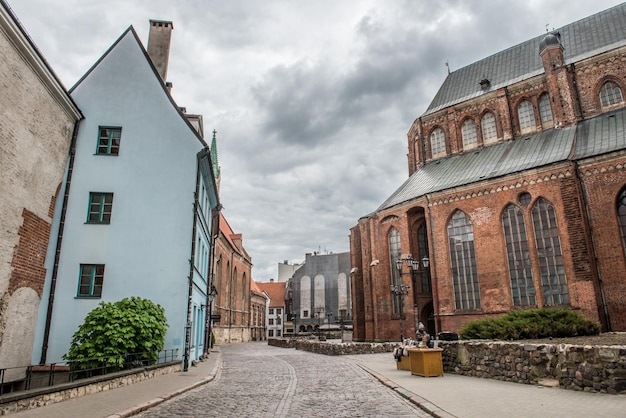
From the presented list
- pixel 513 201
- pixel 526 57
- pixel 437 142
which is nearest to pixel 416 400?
pixel 513 201

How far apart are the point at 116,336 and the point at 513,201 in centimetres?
2365

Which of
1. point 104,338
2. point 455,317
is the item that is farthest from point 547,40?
point 104,338

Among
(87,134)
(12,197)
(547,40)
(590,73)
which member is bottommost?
(12,197)

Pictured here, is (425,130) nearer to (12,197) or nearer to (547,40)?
(547,40)

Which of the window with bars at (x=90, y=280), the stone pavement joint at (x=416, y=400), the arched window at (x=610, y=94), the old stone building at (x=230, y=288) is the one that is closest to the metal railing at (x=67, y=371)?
the window with bars at (x=90, y=280)

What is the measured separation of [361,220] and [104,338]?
2662 centimetres

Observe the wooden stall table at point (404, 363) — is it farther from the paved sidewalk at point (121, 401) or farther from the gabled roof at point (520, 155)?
the gabled roof at point (520, 155)

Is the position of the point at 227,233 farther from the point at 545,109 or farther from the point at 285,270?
the point at 285,270

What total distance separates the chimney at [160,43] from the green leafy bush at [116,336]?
497 inches

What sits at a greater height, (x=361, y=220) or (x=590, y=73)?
(x=590, y=73)

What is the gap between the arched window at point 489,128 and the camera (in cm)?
3416

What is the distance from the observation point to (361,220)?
36938 millimetres

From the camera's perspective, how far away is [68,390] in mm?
9344

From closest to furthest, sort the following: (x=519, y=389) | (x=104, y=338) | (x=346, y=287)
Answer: (x=519, y=389) < (x=104, y=338) < (x=346, y=287)
